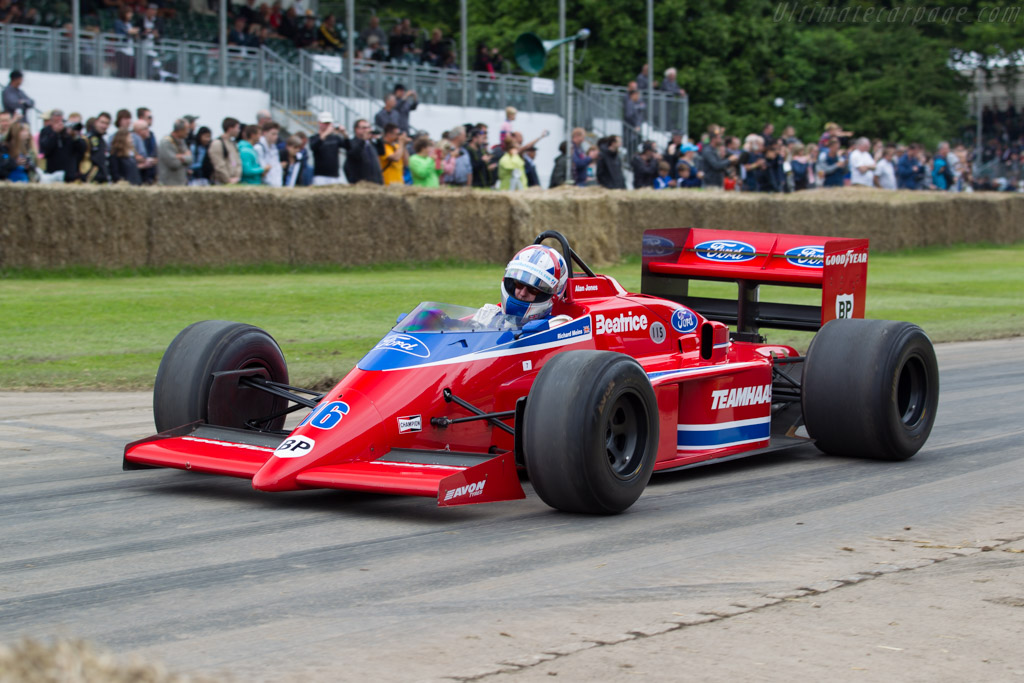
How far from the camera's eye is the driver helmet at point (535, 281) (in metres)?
7.36

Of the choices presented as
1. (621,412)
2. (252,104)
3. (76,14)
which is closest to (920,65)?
(252,104)

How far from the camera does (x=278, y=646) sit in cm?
433

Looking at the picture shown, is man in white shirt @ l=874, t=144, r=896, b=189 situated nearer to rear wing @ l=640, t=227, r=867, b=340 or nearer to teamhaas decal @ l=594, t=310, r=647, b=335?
rear wing @ l=640, t=227, r=867, b=340

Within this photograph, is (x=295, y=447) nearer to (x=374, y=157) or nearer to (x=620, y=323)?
(x=620, y=323)

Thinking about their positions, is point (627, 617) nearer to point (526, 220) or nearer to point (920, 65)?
point (526, 220)

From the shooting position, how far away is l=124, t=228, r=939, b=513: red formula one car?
629 centimetres

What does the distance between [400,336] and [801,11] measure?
5217 cm

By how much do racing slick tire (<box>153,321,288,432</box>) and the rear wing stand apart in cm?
331

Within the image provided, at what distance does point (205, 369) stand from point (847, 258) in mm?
4533

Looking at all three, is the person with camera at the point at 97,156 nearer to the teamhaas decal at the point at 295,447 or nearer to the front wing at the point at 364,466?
the front wing at the point at 364,466

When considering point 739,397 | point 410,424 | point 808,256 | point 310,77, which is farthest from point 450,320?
point 310,77

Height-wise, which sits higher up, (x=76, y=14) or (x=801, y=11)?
(x=801, y=11)

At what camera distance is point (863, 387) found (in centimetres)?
792

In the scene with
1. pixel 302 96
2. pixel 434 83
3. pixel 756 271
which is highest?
pixel 434 83
